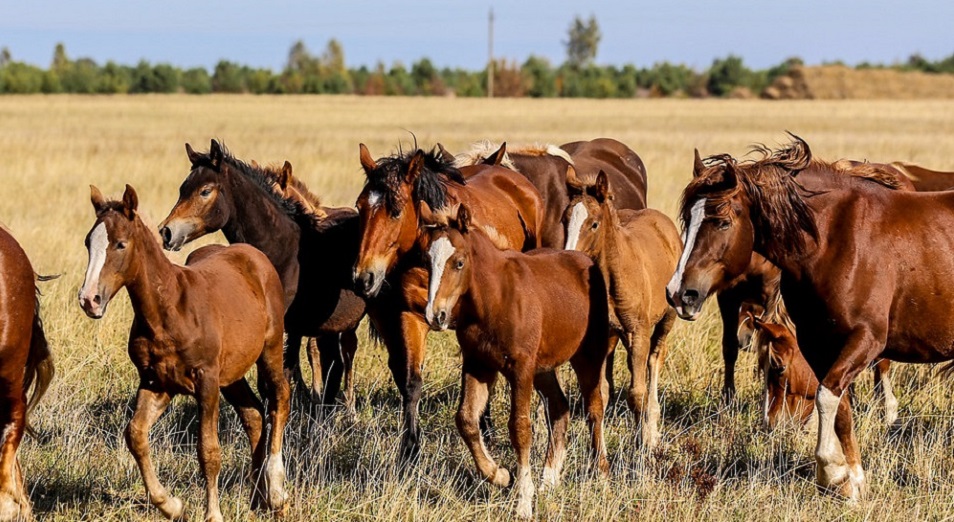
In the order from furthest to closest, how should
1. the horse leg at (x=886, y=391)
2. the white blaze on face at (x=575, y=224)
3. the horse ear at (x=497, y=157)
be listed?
1. the horse ear at (x=497, y=157)
2. the horse leg at (x=886, y=391)
3. the white blaze on face at (x=575, y=224)

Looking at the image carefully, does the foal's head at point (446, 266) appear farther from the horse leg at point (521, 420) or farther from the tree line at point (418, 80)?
the tree line at point (418, 80)

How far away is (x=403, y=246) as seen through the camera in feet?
23.0

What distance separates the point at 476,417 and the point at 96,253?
6.99 ft

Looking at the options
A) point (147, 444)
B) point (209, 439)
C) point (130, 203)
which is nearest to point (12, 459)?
point (147, 444)

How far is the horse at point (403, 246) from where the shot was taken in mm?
6809

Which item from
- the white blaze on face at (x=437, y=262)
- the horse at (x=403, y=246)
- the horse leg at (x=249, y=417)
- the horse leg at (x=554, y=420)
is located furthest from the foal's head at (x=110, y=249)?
the horse leg at (x=554, y=420)

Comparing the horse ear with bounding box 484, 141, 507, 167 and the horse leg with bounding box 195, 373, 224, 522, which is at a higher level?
the horse ear with bounding box 484, 141, 507, 167

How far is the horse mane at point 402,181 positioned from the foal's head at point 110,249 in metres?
1.81

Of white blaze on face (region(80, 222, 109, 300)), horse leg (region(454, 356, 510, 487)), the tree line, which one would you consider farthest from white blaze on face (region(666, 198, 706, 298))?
the tree line

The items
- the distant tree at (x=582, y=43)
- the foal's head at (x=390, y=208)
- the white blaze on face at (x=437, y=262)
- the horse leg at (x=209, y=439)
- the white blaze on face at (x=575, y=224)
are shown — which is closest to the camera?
the horse leg at (x=209, y=439)

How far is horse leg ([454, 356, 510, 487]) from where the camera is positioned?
6266 mm

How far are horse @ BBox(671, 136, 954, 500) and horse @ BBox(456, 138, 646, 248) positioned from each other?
296 cm

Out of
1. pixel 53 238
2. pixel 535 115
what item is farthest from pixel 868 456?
pixel 535 115

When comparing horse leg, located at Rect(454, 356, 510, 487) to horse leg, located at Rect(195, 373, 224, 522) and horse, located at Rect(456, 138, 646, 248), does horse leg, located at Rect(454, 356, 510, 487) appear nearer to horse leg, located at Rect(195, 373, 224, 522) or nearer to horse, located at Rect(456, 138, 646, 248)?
horse leg, located at Rect(195, 373, 224, 522)
